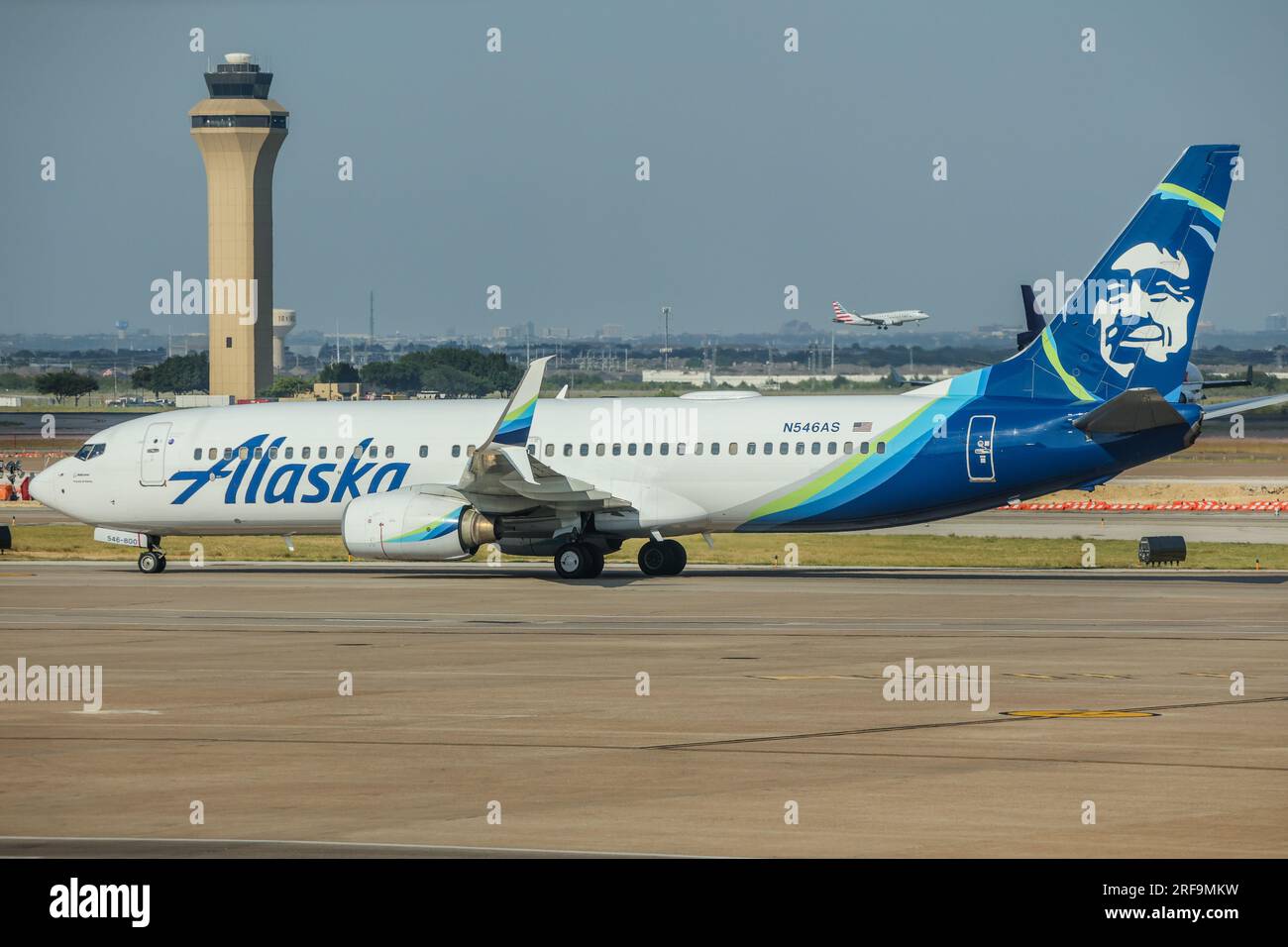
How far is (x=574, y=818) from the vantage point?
43.8 ft

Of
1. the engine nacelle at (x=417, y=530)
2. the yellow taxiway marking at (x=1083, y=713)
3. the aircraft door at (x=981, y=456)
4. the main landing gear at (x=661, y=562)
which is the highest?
the aircraft door at (x=981, y=456)

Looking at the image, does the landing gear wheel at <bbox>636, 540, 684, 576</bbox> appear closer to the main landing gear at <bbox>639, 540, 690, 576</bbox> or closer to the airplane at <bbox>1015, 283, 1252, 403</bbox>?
the main landing gear at <bbox>639, 540, 690, 576</bbox>

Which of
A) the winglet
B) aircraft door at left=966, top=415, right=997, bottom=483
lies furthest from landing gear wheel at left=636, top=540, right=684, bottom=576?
aircraft door at left=966, top=415, right=997, bottom=483

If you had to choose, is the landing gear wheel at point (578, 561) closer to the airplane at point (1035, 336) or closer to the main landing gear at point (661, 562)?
the main landing gear at point (661, 562)

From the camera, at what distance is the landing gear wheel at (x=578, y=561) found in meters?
36.7

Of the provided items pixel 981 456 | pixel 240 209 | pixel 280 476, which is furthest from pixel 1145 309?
pixel 240 209

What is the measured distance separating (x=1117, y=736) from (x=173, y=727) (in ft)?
30.7

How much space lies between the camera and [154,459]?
132ft

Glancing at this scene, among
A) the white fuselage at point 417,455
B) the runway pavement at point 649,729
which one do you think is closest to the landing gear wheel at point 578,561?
the white fuselage at point 417,455

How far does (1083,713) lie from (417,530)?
19.1 meters

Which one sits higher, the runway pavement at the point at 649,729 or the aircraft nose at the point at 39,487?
the aircraft nose at the point at 39,487

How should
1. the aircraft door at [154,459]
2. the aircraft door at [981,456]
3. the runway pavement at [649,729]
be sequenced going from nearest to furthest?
1. the runway pavement at [649,729]
2. the aircraft door at [981,456]
3. the aircraft door at [154,459]

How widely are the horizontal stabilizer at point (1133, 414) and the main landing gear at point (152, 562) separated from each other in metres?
20.8
